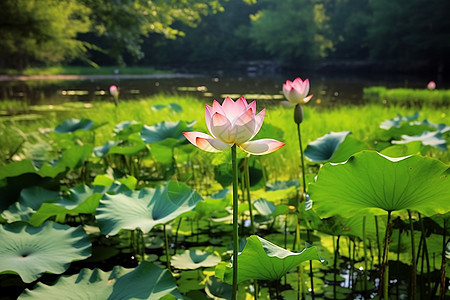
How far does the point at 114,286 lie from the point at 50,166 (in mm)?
867

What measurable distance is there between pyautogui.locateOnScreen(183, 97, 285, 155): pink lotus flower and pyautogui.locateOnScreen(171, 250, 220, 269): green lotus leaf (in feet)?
1.90

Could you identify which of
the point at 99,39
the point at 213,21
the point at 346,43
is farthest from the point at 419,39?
the point at 99,39

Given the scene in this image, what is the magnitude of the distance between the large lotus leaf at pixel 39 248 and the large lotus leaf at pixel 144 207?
0.08m

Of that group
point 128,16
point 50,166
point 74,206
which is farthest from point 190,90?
point 74,206

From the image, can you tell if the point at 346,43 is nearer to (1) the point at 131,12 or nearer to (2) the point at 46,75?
(2) the point at 46,75

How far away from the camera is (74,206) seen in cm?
124

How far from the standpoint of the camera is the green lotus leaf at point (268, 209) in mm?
1231

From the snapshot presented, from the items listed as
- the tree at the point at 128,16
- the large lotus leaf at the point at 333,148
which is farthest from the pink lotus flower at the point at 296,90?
the tree at the point at 128,16

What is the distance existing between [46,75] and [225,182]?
1843 centimetres

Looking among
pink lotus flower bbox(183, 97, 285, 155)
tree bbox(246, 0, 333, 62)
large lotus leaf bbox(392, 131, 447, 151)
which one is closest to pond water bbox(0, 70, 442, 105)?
large lotus leaf bbox(392, 131, 447, 151)

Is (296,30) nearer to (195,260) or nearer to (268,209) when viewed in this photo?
(268,209)

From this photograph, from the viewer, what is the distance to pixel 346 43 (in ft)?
77.9

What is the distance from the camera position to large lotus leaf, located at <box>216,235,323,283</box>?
68cm

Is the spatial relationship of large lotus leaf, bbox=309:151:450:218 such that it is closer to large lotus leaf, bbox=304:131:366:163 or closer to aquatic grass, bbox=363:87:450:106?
large lotus leaf, bbox=304:131:366:163
